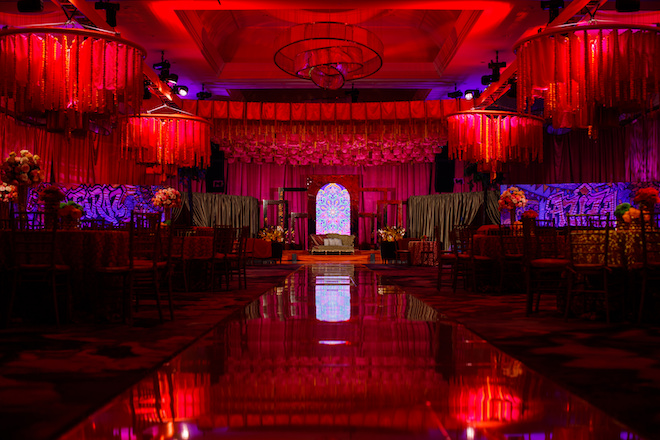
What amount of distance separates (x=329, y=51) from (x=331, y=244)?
512 inches

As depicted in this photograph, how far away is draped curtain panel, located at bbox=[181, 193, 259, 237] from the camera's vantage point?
18.0m

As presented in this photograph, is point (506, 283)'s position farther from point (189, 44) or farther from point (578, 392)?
point (189, 44)

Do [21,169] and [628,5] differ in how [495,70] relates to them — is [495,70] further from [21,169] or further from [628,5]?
[21,169]

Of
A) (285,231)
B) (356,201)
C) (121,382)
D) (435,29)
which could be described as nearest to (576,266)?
(121,382)

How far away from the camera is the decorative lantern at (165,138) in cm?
860

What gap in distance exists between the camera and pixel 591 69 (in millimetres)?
5285

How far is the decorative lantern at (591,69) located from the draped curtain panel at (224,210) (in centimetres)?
1281

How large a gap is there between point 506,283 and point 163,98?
758cm

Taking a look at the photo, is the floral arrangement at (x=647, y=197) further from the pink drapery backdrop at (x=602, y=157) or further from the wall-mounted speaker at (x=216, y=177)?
the wall-mounted speaker at (x=216, y=177)

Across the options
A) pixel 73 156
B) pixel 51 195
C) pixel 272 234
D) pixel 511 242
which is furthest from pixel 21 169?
pixel 272 234

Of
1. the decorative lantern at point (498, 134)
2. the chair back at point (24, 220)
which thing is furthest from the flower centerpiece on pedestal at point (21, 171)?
the decorative lantern at point (498, 134)

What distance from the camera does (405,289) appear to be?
792 centimetres

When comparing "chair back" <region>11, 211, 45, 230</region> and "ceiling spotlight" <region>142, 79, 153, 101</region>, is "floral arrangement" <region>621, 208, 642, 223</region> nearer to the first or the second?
"chair back" <region>11, 211, 45, 230</region>

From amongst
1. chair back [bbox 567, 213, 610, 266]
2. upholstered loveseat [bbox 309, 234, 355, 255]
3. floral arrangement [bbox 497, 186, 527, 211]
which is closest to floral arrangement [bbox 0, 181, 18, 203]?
floral arrangement [bbox 497, 186, 527, 211]
